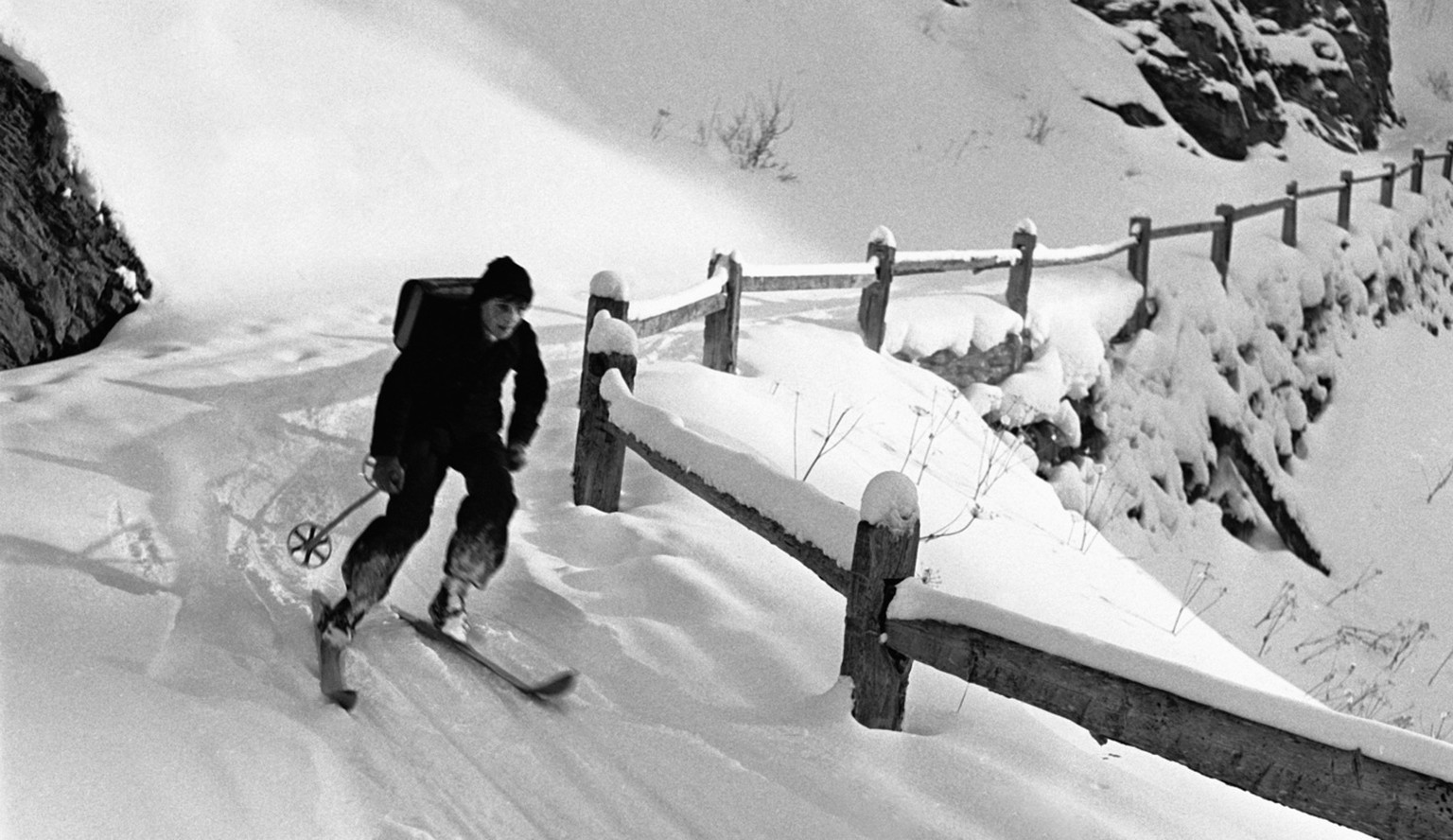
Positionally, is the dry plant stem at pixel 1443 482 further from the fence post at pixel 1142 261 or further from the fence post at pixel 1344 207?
the fence post at pixel 1344 207

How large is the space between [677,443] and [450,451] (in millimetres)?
1002

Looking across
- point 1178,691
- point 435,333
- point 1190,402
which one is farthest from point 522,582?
point 1190,402

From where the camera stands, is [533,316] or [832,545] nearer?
[832,545]

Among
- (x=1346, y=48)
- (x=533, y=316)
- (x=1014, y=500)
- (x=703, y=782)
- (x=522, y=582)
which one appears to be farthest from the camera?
(x=1346, y=48)

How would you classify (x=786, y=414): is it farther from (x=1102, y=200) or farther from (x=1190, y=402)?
(x=1102, y=200)

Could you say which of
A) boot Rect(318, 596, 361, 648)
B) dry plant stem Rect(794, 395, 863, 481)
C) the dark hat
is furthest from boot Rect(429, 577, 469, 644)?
dry plant stem Rect(794, 395, 863, 481)

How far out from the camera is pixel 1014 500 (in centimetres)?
797

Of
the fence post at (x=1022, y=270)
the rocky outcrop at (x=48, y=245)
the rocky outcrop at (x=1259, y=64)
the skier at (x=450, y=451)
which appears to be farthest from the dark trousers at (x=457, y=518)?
the rocky outcrop at (x=1259, y=64)

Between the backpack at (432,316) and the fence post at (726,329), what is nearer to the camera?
the backpack at (432,316)

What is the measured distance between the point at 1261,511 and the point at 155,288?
35.2 ft

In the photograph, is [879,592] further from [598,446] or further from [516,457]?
[598,446]

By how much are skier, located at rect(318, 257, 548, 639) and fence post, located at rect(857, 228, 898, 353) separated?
18.8 ft

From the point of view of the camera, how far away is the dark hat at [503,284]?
416 centimetres

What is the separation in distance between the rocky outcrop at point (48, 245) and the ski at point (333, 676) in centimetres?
522
